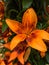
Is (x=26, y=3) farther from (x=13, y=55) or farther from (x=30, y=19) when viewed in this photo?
(x=13, y=55)

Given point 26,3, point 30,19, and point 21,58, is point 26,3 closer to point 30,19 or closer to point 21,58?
point 30,19

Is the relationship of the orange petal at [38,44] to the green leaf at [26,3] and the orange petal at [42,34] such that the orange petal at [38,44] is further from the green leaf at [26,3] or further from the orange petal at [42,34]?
the green leaf at [26,3]

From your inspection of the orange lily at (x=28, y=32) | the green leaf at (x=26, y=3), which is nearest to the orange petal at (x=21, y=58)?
the orange lily at (x=28, y=32)

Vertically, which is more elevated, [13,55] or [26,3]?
[26,3]

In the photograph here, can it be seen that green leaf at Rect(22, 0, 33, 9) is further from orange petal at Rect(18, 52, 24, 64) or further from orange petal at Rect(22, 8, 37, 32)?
orange petal at Rect(18, 52, 24, 64)

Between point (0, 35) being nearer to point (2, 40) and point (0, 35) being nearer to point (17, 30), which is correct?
point (2, 40)

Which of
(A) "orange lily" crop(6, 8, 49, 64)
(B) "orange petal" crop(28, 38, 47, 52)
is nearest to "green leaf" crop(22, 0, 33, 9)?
(A) "orange lily" crop(6, 8, 49, 64)

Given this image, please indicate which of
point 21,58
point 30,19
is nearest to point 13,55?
point 21,58

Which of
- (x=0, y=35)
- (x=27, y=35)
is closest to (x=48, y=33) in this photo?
(x=27, y=35)
